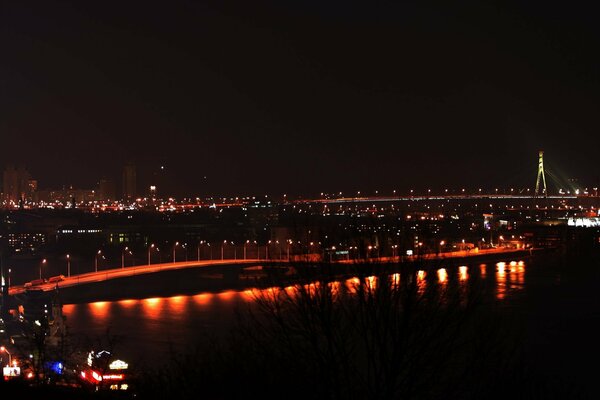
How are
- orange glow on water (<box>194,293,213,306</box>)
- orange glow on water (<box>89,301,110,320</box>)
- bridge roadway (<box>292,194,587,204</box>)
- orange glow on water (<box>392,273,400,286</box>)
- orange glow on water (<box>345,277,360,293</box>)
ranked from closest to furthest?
orange glow on water (<box>392,273,400,286</box>) < orange glow on water (<box>345,277,360,293</box>) < orange glow on water (<box>89,301,110,320</box>) < orange glow on water (<box>194,293,213,306</box>) < bridge roadway (<box>292,194,587,204</box>)

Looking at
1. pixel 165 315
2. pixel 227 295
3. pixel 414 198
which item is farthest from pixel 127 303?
pixel 414 198

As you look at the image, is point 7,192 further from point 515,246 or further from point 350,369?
point 350,369

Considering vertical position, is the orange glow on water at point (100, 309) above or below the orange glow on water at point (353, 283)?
below

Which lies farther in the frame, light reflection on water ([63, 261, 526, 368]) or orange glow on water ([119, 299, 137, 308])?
orange glow on water ([119, 299, 137, 308])

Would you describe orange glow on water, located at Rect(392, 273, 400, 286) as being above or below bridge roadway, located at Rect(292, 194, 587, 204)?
below

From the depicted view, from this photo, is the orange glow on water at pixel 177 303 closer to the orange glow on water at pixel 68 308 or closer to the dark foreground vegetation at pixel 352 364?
the orange glow on water at pixel 68 308

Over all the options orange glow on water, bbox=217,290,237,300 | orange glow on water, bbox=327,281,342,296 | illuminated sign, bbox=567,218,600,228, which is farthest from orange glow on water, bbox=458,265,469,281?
illuminated sign, bbox=567,218,600,228

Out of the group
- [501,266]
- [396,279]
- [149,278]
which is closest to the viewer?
[396,279]

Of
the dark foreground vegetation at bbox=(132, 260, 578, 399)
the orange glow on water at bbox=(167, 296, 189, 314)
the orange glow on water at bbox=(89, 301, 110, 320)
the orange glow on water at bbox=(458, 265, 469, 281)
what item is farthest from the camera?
the orange glow on water at bbox=(167, 296, 189, 314)

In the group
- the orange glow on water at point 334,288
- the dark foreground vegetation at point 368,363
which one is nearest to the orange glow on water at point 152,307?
the orange glow on water at point 334,288

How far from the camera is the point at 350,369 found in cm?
190

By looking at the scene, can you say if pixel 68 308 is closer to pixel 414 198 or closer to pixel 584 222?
pixel 584 222

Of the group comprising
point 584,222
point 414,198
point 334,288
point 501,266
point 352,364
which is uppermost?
point 414,198

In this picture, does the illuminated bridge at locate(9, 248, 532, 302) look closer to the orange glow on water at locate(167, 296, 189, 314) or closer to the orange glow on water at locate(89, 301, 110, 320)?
the orange glow on water at locate(89, 301, 110, 320)
